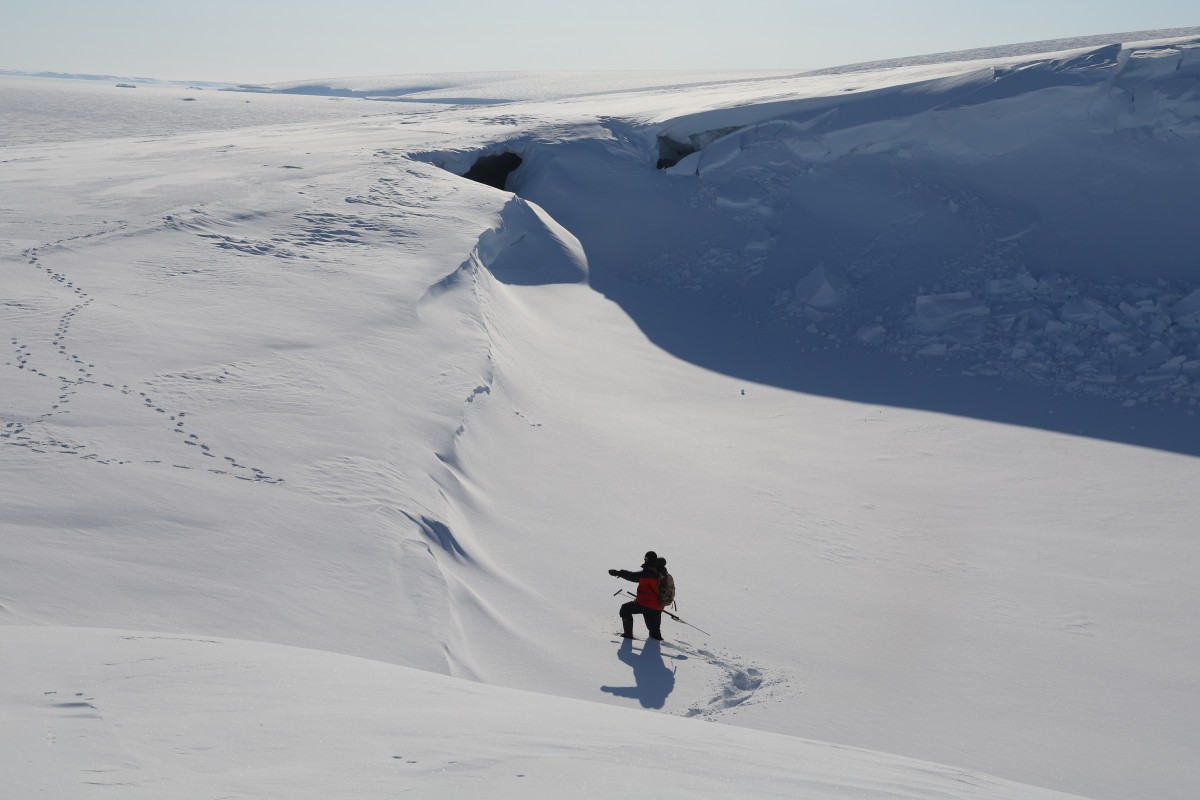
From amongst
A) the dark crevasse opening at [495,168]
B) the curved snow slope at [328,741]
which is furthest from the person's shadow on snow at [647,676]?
the dark crevasse opening at [495,168]

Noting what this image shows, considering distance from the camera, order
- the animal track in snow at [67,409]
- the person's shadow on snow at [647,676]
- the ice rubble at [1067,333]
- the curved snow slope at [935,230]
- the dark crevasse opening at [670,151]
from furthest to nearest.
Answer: the dark crevasse opening at [670,151]
the curved snow slope at [935,230]
the ice rubble at [1067,333]
the animal track in snow at [67,409]
the person's shadow on snow at [647,676]

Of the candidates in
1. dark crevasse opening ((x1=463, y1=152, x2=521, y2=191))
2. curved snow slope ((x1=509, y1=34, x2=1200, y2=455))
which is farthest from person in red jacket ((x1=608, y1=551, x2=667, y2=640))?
dark crevasse opening ((x1=463, y1=152, x2=521, y2=191))

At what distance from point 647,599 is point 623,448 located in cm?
368

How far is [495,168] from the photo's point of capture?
58.0 feet

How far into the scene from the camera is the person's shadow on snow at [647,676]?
5.91 m

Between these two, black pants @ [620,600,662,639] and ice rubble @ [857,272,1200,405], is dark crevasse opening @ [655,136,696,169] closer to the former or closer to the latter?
ice rubble @ [857,272,1200,405]

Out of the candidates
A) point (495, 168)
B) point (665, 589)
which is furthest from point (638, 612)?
point (495, 168)

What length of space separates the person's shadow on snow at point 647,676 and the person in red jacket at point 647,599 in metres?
0.10

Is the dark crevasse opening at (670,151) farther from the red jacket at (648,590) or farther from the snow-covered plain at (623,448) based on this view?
the red jacket at (648,590)

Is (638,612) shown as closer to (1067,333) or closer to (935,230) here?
(1067,333)

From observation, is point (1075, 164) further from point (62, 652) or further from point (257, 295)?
point (62, 652)

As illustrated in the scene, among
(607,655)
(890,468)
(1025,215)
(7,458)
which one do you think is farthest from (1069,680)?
(1025,215)

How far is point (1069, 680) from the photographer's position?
22.5ft

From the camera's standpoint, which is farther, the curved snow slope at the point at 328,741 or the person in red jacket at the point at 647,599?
the person in red jacket at the point at 647,599
